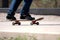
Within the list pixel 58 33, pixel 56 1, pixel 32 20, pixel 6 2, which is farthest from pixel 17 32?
pixel 6 2

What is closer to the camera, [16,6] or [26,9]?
[16,6]

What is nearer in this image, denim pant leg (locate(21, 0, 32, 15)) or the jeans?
the jeans

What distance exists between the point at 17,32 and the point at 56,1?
6.15m

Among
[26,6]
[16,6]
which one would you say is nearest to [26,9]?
[26,6]

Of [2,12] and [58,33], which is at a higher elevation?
[58,33]

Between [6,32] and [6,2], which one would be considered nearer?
[6,32]

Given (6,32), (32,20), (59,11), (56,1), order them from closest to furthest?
1. (6,32)
2. (32,20)
3. (59,11)
4. (56,1)

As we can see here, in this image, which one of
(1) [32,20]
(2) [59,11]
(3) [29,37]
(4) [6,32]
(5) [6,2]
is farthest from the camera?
(5) [6,2]

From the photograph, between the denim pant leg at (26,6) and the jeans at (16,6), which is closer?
the jeans at (16,6)

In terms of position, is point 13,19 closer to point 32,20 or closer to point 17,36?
point 32,20

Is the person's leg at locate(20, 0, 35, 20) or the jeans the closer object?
the jeans

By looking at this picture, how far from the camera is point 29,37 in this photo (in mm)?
4434

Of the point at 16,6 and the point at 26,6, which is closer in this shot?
the point at 16,6

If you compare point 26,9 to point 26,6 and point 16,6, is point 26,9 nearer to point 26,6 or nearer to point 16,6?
point 26,6
